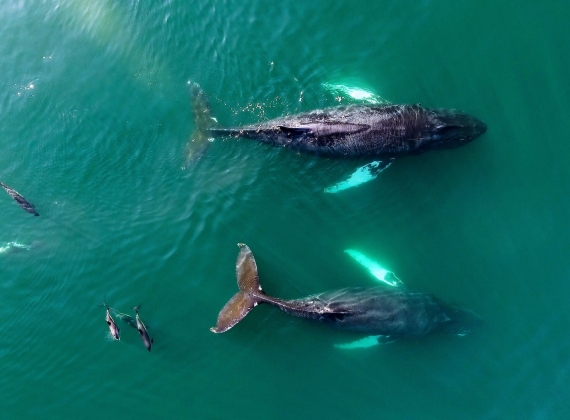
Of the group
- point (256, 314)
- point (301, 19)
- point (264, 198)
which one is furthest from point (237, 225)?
point (301, 19)

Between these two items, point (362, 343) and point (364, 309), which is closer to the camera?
point (364, 309)

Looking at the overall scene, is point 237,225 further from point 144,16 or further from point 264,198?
point 144,16

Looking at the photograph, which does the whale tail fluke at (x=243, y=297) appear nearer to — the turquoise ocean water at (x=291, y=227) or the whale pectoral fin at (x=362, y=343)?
the turquoise ocean water at (x=291, y=227)

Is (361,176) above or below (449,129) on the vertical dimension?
below

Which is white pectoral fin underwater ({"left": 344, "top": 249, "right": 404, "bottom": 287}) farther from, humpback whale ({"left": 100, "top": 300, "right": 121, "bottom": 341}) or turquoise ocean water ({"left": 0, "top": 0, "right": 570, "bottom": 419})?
humpback whale ({"left": 100, "top": 300, "right": 121, "bottom": 341})

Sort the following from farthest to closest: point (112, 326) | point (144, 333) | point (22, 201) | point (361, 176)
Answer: point (22, 201)
point (361, 176)
point (144, 333)
point (112, 326)

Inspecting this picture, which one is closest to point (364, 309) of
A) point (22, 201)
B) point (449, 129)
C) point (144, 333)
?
point (449, 129)

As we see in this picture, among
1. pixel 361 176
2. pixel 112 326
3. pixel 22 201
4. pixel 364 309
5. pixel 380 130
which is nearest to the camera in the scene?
pixel 364 309

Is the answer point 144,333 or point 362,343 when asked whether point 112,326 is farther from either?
point 362,343
